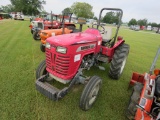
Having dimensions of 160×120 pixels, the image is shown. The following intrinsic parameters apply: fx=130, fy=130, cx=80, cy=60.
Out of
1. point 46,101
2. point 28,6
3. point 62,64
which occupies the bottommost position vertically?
point 46,101

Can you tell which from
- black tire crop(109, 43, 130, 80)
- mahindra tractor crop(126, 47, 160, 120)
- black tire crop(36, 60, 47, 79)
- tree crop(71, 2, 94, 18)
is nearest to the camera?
mahindra tractor crop(126, 47, 160, 120)

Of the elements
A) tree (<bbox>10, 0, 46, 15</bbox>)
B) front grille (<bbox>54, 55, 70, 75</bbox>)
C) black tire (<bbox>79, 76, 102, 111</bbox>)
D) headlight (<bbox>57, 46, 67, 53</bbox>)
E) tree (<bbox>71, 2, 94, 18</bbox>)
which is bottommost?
black tire (<bbox>79, 76, 102, 111</bbox>)

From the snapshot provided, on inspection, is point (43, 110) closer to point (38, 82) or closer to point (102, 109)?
point (38, 82)

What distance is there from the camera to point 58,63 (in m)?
2.39

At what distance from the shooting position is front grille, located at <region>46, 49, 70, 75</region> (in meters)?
2.32

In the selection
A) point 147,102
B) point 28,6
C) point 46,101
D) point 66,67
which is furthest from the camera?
point 28,6

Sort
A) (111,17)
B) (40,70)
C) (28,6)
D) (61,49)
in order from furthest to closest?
(28,6), (111,17), (40,70), (61,49)

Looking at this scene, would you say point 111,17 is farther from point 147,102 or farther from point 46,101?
point 46,101

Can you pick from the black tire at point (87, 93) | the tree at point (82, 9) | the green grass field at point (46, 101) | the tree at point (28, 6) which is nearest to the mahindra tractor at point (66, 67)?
the black tire at point (87, 93)

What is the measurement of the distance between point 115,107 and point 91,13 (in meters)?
62.6

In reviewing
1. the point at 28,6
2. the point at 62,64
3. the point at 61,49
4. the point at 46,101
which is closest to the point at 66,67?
the point at 62,64

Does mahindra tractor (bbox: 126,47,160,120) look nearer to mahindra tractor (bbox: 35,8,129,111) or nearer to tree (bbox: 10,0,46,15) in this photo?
mahindra tractor (bbox: 35,8,129,111)

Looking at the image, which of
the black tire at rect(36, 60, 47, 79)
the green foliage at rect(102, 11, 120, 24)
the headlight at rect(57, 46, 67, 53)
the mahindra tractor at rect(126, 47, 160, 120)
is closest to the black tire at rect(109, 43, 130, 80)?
the mahindra tractor at rect(126, 47, 160, 120)

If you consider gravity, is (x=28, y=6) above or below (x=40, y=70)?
above
